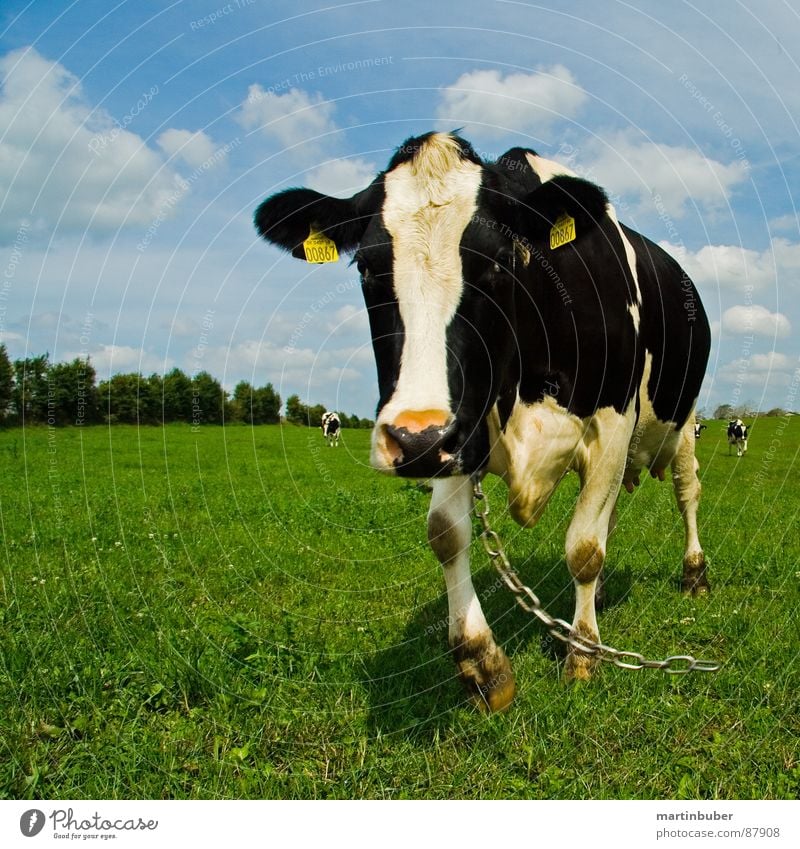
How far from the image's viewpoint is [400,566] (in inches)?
283

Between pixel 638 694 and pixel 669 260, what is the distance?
468 cm

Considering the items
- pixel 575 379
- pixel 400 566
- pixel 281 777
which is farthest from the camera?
pixel 400 566

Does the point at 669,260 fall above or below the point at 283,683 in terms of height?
above

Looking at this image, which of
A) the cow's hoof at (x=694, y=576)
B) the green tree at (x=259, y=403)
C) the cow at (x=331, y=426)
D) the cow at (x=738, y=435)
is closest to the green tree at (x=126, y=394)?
the green tree at (x=259, y=403)

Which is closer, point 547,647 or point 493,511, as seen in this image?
point 547,647

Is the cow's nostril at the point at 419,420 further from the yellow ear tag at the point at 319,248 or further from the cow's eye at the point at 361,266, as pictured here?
the yellow ear tag at the point at 319,248

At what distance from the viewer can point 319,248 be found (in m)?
4.88

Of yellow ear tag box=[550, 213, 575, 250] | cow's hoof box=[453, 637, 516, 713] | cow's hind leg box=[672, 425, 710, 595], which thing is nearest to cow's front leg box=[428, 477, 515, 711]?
cow's hoof box=[453, 637, 516, 713]

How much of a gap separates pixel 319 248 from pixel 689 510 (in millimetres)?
4556

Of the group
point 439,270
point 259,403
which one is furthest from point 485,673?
point 259,403

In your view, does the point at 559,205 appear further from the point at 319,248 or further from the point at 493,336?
the point at 319,248

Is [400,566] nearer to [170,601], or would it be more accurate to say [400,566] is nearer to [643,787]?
[170,601]

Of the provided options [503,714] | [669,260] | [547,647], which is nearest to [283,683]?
[503,714]

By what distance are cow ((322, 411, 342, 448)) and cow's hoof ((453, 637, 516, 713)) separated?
29.4m
